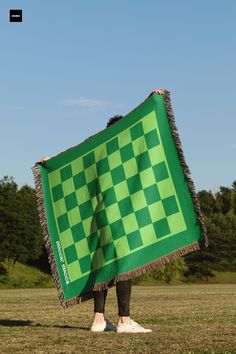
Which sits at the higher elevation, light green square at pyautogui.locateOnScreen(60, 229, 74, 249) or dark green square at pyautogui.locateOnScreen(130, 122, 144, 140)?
dark green square at pyautogui.locateOnScreen(130, 122, 144, 140)

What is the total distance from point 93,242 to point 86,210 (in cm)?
51

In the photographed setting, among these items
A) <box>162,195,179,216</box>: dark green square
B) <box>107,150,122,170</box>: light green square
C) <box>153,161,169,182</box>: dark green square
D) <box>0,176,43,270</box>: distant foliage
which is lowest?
<box>162,195,179,216</box>: dark green square

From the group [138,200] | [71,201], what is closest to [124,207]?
[138,200]

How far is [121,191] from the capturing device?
10992 mm

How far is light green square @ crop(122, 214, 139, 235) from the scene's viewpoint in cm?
1082

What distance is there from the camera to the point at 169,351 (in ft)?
25.9

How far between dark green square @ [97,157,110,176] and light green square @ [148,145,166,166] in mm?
720

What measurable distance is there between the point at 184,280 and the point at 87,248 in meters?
96.4

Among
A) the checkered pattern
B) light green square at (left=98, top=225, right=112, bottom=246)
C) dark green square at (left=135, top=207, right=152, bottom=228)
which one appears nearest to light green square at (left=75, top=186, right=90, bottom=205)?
the checkered pattern

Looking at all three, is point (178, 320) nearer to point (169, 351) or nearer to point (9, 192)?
A: point (169, 351)

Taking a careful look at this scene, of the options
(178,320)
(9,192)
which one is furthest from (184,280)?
(178,320)

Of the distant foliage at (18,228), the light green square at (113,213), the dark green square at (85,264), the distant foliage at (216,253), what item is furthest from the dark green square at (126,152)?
the distant foliage at (216,253)

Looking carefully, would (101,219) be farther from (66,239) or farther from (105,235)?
(66,239)

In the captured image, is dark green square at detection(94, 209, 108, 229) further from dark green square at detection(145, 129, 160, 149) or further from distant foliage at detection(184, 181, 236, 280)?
distant foliage at detection(184, 181, 236, 280)
